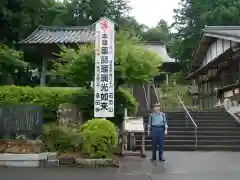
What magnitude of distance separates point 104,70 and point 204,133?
638 centimetres

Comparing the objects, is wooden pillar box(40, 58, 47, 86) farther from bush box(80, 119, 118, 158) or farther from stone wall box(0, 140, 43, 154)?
bush box(80, 119, 118, 158)

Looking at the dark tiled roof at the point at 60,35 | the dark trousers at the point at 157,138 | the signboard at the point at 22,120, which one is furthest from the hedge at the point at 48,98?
the dark tiled roof at the point at 60,35

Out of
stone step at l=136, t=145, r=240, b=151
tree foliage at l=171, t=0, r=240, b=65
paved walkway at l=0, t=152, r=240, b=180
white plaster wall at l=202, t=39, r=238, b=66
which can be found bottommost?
paved walkway at l=0, t=152, r=240, b=180

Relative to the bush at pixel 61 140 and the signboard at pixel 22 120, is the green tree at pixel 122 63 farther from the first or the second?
the bush at pixel 61 140

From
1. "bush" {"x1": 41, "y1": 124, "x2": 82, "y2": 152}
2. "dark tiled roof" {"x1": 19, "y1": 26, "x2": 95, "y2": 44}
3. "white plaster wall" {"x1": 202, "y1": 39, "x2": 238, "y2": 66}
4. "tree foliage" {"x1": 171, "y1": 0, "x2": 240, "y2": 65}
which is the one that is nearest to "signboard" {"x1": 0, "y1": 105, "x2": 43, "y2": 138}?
"bush" {"x1": 41, "y1": 124, "x2": 82, "y2": 152}

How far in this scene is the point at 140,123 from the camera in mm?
12383

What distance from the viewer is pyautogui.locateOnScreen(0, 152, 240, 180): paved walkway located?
307 inches

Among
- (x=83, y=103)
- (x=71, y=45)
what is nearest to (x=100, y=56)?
(x=83, y=103)

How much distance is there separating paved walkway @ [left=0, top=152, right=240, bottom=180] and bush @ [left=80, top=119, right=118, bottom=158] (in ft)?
2.10

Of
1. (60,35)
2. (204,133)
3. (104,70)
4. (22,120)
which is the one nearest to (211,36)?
(60,35)

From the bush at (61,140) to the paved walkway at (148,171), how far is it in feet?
4.02

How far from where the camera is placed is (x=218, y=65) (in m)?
23.6

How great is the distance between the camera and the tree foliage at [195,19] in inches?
1369

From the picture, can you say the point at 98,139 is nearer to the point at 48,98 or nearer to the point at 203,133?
the point at 48,98
